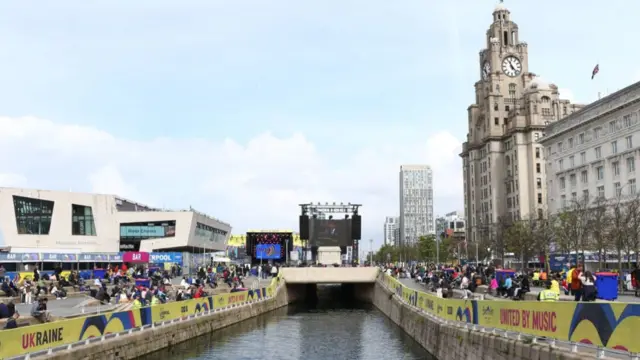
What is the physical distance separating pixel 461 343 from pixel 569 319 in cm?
942

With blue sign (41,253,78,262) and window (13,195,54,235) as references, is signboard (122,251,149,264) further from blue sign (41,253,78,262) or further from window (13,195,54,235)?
window (13,195,54,235)

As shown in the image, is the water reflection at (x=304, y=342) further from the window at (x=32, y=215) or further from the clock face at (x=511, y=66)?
the clock face at (x=511, y=66)

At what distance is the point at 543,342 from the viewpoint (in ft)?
55.8

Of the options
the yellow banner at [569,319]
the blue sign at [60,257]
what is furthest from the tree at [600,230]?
the blue sign at [60,257]

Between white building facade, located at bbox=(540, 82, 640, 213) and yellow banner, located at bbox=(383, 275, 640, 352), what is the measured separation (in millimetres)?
54913

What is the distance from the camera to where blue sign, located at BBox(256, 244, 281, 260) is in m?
91.8

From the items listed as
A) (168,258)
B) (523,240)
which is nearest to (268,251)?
(168,258)

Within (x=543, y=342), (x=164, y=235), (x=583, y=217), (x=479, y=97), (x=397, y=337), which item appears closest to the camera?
(x=543, y=342)

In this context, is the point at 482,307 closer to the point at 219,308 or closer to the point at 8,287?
the point at 219,308

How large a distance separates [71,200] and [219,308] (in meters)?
58.0

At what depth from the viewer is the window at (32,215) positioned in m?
85.3

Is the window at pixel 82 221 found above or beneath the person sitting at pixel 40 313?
above

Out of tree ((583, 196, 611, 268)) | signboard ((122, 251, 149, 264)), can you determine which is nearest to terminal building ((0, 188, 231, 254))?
signboard ((122, 251, 149, 264))

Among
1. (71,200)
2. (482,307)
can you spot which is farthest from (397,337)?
(71,200)
